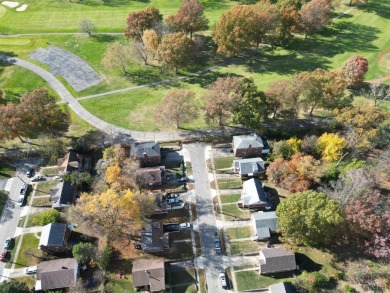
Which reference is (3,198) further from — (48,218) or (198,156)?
(198,156)

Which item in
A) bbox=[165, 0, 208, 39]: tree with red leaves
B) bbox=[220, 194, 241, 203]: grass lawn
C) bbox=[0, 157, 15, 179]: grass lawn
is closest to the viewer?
bbox=[220, 194, 241, 203]: grass lawn

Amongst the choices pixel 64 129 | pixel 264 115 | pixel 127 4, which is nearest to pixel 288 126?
pixel 264 115

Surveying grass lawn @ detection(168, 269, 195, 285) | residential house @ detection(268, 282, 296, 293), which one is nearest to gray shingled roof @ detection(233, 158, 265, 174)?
grass lawn @ detection(168, 269, 195, 285)

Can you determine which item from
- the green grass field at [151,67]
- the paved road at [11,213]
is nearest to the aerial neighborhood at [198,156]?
the paved road at [11,213]

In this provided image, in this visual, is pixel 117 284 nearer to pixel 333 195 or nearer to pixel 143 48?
pixel 333 195

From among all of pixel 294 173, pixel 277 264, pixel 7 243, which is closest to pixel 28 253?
pixel 7 243

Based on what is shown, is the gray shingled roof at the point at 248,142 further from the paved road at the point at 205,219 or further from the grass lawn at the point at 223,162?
the paved road at the point at 205,219

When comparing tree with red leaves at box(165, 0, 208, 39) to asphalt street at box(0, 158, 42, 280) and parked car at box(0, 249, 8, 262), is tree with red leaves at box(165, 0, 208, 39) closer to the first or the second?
asphalt street at box(0, 158, 42, 280)
